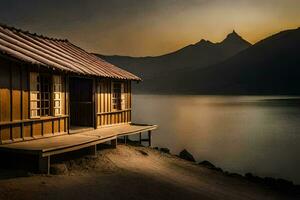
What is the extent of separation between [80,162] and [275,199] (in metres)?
8.83

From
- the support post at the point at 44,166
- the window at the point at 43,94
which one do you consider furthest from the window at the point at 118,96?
the support post at the point at 44,166

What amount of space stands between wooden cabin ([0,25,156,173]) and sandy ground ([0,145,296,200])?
3.50 feet

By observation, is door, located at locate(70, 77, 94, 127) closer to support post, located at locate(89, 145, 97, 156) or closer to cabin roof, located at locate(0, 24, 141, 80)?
cabin roof, located at locate(0, 24, 141, 80)

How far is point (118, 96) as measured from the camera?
2045 centimetres

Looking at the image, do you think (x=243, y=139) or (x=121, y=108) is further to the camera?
(x=243, y=139)

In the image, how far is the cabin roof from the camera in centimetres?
1317

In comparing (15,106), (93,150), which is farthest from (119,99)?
(15,106)

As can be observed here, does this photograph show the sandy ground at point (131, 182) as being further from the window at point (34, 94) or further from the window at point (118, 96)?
the window at point (118, 96)

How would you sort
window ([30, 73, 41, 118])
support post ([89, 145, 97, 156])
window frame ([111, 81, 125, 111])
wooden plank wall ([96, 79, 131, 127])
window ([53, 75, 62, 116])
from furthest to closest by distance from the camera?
window frame ([111, 81, 125, 111]) < wooden plank wall ([96, 79, 131, 127]) < support post ([89, 145, 97, 156]) < window ([53, 75, 62, 116]) < window ([30, 73, 41, 118])

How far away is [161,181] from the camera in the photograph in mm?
13531

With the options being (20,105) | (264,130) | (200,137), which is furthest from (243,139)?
(20,105)

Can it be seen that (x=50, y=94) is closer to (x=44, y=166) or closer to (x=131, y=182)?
(x=44, y=166)

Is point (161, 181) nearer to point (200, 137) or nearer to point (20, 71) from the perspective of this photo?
point (20, 71)

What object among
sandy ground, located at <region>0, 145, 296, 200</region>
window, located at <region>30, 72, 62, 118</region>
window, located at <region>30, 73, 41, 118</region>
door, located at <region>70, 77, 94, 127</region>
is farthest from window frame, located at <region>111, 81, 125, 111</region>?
window, located at <region>30, 73, 41, 118</region>
